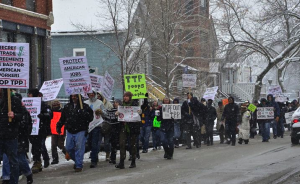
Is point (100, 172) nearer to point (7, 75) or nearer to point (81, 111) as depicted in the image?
point (81, 111)

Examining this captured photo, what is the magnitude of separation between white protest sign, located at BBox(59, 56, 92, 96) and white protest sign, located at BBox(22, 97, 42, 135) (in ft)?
2.50

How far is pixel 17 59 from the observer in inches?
430

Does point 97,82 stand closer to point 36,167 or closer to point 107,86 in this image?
point 107,86

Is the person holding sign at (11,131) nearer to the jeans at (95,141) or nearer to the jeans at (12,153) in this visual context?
the jeans at (12,153)

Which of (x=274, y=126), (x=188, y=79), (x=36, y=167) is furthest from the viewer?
(x=274, y=126)

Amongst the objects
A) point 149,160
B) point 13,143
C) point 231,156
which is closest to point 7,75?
point 13,143

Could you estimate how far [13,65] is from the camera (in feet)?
35.9

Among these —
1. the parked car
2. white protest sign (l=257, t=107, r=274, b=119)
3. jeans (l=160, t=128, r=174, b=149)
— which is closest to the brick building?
white protest sign (l=257, t=107, r=274, b=119)

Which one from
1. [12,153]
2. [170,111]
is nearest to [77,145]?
A: [12,153]

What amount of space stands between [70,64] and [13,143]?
157 inches

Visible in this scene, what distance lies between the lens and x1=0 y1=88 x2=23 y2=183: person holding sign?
10.0 meters

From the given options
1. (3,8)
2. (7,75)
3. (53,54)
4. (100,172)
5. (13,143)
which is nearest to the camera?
(13,143)

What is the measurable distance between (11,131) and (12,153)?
1.30 feet

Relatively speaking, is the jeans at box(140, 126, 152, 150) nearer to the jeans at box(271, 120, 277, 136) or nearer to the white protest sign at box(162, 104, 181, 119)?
the white protest sign at box(162, 104, 181, 119)
